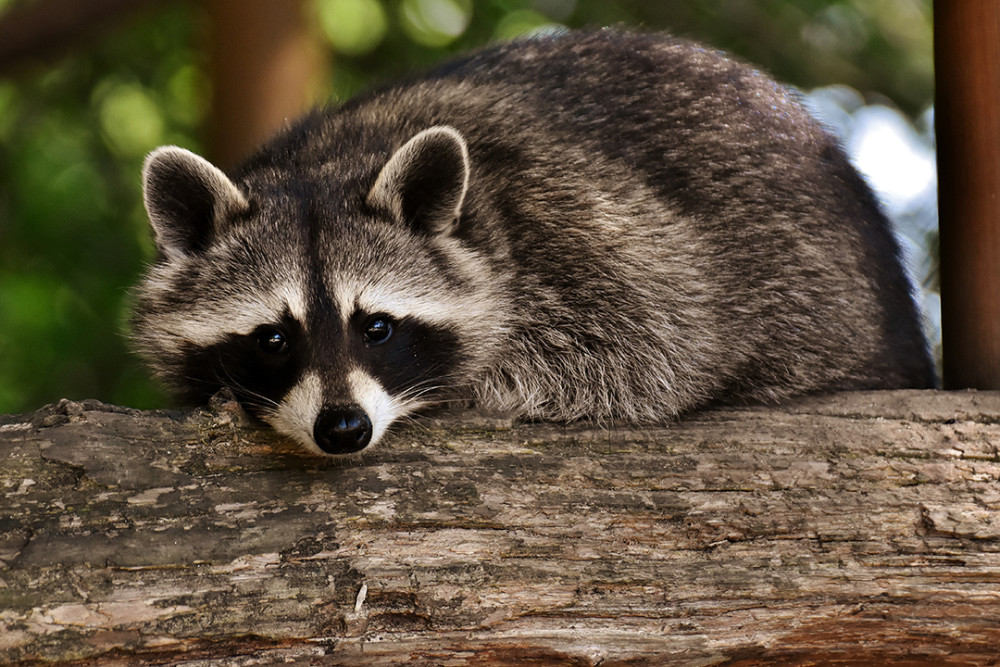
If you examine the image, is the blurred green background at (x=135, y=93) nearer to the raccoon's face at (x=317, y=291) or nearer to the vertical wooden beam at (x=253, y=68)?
the vertical wooden beam at (x=253, y=68)

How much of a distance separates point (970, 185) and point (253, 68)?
10.4ft

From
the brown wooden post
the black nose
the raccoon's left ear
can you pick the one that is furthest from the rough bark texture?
the raccoon's left ear

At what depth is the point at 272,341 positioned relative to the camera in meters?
2.64

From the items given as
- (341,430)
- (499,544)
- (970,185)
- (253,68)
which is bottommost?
(499,544)

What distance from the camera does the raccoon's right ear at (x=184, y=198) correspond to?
8.77 ft

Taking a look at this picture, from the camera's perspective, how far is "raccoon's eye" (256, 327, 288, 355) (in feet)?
8.60

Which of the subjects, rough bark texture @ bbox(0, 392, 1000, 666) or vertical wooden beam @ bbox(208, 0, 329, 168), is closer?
rough bark texture @ bbox(0, 392, 1000, 666)

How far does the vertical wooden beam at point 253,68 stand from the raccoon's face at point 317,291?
1.90 metres

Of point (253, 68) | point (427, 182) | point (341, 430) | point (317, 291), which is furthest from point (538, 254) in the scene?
point (253, 68)

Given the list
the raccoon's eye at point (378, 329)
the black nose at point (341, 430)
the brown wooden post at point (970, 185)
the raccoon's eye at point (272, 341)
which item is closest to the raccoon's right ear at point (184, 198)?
the raccoon's eye at point (272, 341)

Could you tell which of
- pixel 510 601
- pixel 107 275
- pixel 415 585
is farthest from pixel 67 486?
pixel 107 275

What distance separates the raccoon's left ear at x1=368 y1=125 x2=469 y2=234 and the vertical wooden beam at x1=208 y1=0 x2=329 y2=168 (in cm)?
201

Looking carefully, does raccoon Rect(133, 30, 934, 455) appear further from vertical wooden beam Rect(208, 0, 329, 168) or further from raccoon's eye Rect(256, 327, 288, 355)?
vertical wooden beam Rect(208, 0, 329, 168)

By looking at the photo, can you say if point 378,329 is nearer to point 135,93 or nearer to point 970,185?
point 970,185
